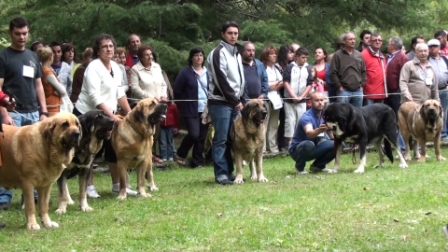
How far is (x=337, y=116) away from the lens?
10.1m

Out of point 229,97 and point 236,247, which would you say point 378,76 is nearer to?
point 229,97

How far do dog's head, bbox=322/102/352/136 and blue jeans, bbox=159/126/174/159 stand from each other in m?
3.48

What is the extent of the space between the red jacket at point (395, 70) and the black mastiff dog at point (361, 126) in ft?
7.94

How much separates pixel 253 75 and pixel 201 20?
257 centimetres

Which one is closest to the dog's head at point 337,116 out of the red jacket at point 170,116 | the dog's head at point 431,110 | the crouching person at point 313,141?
the crouching person at point 313,141

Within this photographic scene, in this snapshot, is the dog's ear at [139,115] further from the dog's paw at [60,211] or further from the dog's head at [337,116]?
the dog's head at [337,116]

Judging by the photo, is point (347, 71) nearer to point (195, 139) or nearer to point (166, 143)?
point (195, 139)

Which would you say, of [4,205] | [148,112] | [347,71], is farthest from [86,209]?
[347,71]

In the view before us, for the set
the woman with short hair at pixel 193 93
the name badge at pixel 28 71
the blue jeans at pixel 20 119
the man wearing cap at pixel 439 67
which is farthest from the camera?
the man wearing cap at pixel 439 67

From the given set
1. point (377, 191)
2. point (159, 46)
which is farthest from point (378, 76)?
point (377, 191)

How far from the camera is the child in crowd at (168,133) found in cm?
1249

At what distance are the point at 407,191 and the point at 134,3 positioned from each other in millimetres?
7411

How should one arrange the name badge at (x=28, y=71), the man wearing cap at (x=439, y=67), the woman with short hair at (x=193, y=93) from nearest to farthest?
the name badge at (x=28, y=71) < the woman with short hair at (x=193, y=93) < the man wearing cap at (x=439, y=67)

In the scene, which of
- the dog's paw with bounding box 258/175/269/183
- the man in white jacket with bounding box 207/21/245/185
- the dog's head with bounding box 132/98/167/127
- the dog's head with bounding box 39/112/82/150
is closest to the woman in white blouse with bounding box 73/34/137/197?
the dog's head with bounding box 132/98/167/127
